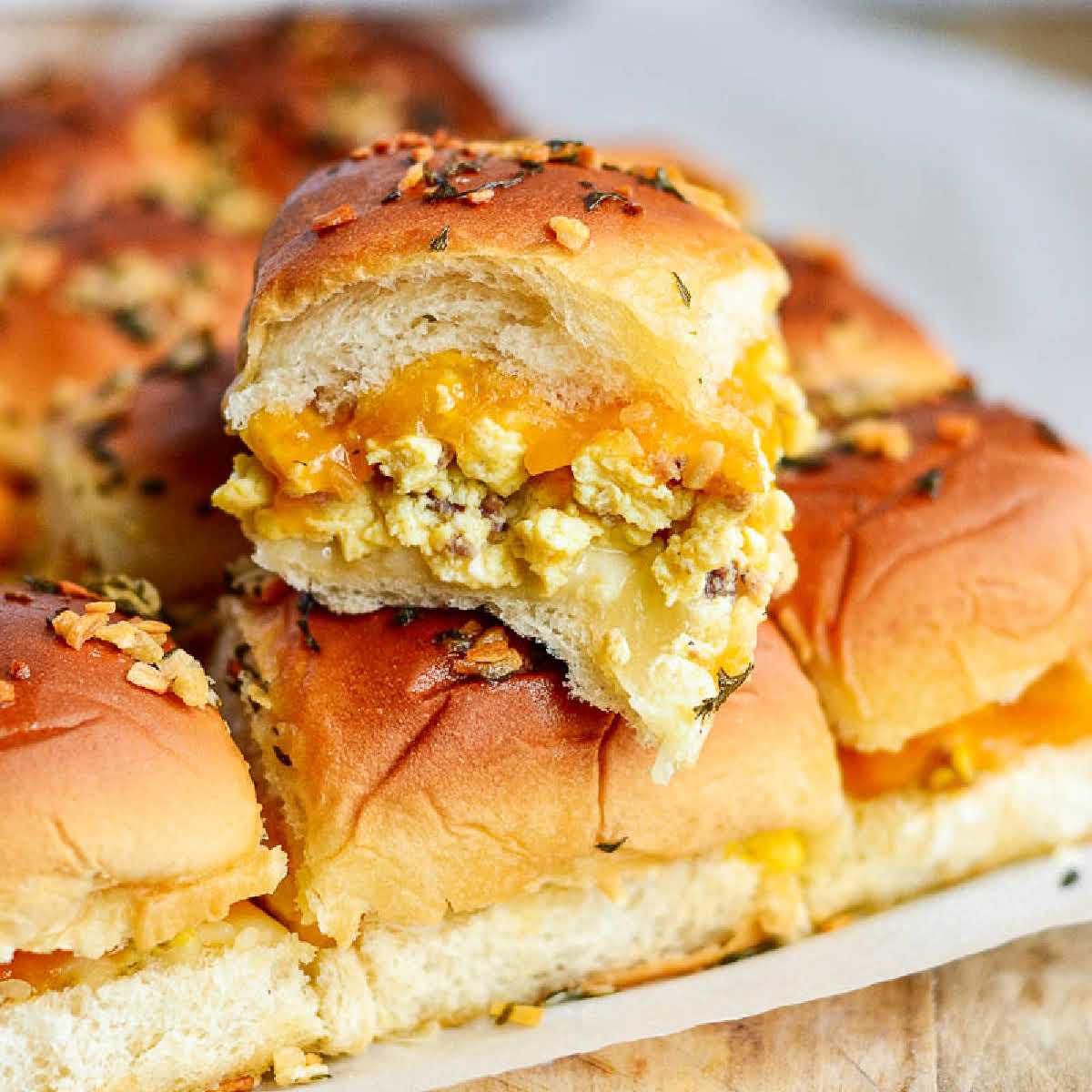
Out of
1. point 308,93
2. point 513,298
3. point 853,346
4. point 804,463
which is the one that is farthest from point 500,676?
point 308,93

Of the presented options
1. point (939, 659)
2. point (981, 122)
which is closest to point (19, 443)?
point (939, 659)

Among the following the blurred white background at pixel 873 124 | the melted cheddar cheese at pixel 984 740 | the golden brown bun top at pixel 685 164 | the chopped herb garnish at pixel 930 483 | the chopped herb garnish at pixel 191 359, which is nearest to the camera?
the melted cheddar cheese at pixel 984 740

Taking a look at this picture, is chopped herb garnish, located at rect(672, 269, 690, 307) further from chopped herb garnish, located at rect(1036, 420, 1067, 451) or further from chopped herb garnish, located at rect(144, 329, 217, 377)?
chopped herb garnish, located at rect(144, 329, 217, 377)

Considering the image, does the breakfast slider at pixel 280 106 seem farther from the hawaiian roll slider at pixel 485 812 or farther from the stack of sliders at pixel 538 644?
the hawaiian roll slider at pixel 485 812

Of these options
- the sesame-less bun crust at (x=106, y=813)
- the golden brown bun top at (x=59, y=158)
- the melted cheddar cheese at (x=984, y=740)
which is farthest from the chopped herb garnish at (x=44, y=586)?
the golden brown bun top at (x=59, y=158)

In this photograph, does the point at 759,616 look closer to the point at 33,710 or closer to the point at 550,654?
the point at 550,654

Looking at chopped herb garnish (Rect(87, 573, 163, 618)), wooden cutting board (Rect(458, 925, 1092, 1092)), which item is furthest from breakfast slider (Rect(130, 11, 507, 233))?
wooden cutting board (Rect(458, 925, 1092, 1092))
